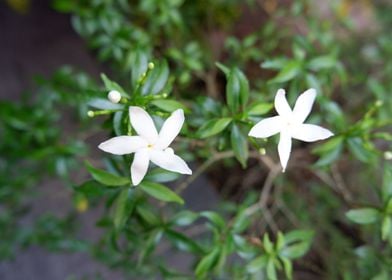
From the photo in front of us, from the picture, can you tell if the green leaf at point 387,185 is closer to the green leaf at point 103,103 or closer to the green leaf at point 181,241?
the green leaf at point 181,241

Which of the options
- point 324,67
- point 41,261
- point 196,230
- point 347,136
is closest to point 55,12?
point 41,261

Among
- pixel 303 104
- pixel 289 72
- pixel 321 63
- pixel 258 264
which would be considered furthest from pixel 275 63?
pixel 258 264

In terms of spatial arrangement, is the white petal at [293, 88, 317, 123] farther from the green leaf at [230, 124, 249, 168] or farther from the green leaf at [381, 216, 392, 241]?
the green leaf at [381, 216, 392, 241]

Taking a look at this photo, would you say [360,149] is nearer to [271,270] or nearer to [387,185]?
[387,185]

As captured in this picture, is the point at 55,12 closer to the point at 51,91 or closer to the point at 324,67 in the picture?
→ the point at 51,91

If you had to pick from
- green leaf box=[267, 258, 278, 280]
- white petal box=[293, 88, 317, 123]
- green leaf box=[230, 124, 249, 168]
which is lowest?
green leaf box=[267, 258, 278, 280]

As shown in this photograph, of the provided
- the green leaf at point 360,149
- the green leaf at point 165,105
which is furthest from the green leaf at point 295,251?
the green leaf at point 165,105

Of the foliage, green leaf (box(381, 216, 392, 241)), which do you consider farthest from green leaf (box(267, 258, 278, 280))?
green leaf (box(381, 216, 392, 241))
